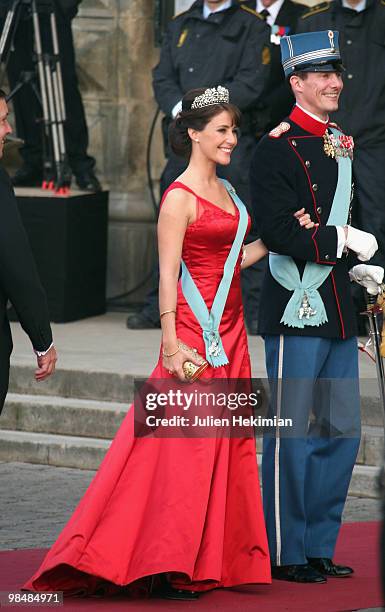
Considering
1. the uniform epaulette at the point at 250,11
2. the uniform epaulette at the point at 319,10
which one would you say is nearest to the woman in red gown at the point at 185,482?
the uniform epaulette at the point at 319,10

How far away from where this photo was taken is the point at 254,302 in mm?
10562

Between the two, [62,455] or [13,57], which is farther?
[13,57]

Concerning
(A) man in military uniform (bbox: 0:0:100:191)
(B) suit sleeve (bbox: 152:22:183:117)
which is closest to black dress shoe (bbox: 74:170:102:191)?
(A) man in military uniform (bbox: 0:0:100:191)

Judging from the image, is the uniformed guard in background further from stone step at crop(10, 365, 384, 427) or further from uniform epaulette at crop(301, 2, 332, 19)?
stone step at crop(10, 365, 384, 427)

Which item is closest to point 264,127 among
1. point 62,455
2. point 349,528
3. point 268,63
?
point 268,63

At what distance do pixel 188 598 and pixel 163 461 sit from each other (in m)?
0.49

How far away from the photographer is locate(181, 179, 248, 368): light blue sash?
6535mm

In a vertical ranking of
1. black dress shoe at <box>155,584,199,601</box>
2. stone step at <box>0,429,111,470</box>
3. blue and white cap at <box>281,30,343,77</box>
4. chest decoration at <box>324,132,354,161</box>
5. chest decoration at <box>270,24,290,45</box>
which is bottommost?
stone step at <box>0,429,111,470</box>

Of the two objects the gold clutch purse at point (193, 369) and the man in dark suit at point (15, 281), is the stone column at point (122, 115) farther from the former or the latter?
the man in dark suit at point (15, 281)

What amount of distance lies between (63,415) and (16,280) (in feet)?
10.9

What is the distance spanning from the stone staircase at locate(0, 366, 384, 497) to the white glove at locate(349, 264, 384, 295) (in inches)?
81.6

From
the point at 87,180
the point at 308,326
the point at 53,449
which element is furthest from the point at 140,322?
the point at 308,326

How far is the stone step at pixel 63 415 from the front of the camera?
932cm

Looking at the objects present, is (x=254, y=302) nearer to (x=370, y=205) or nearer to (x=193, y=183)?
(x=370, y=205)
